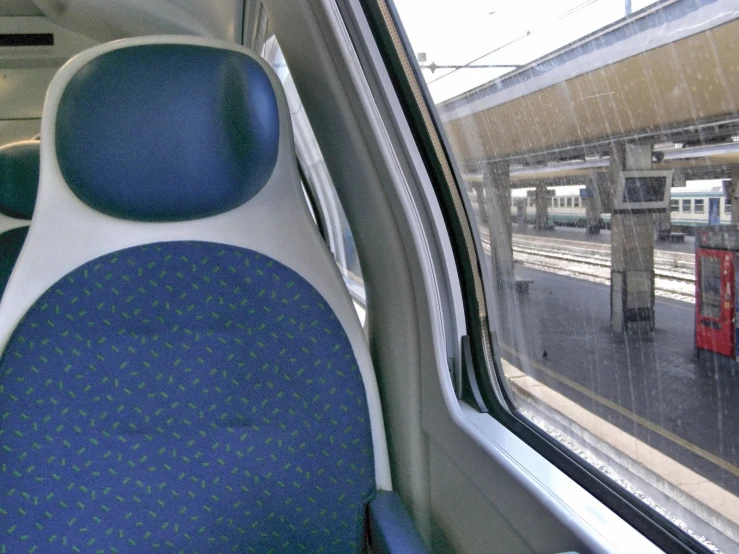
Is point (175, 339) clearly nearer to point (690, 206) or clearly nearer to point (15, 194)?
point (690, 206)

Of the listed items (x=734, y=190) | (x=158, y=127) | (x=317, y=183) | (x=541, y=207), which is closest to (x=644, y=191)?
(x=734, y=190)

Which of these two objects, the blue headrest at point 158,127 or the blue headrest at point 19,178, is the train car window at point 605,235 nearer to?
the blue headrest at point 158,127

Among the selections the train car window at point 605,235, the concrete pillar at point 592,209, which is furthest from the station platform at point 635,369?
the concrete pillar at point 592,209

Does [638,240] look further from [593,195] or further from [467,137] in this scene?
[467,137]

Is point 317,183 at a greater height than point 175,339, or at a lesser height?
greater

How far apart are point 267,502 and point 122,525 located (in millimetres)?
306

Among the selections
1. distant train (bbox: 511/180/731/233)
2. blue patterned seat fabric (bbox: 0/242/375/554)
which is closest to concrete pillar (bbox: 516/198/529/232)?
distant train (bbox: 511/180/731/233)

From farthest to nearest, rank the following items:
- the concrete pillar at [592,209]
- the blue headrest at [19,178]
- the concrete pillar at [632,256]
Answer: the blue headrest at [19,178] < the concrete pillar at [592,209] < the concrete pillar at [632,256]

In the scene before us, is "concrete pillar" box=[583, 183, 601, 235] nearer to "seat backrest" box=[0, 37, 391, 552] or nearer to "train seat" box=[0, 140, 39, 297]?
"seat backrest" box=[0, 37, 391, 552]

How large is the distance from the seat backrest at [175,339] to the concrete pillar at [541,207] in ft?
1.57

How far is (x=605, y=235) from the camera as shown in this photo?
1.06 m

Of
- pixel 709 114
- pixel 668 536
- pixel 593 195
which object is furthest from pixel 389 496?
pixel 709 114

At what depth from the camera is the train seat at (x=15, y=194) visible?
284 cm

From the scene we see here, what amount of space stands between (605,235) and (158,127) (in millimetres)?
941
